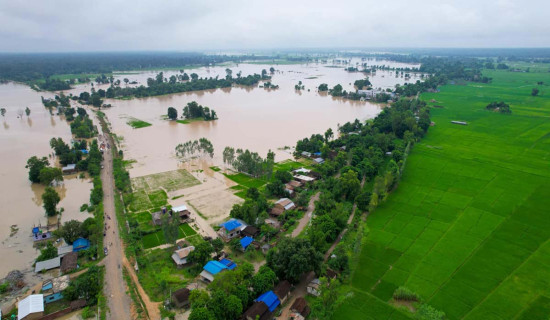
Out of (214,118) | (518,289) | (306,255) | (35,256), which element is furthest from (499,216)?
(214,118)

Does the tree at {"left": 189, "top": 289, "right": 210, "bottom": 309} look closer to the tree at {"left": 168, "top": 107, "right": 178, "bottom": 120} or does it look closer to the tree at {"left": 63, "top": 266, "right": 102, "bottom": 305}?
the tree at {"left": 63, "top": 266, "right": 102, "bottom": 305}

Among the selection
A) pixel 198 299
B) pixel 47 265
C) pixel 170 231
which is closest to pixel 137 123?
pixel 47 265

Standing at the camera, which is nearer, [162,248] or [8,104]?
[162,248]

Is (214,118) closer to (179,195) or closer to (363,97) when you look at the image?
(179,195)

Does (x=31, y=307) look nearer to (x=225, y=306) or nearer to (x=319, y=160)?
(x=225, y=306)

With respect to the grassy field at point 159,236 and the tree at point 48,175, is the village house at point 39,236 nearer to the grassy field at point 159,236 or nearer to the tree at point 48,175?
the grassy field at point 159,236

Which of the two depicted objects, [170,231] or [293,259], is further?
[170,231]

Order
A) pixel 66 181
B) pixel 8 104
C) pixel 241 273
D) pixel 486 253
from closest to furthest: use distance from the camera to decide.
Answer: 1. pixel 241 273
2. pixel 486 253
3. pixel 66 181
4. pixel 8 104
